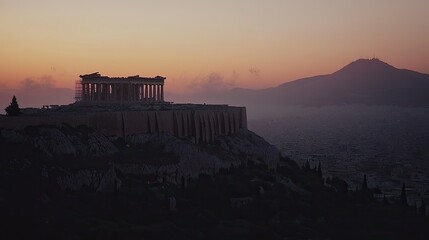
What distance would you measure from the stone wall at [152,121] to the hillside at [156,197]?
3.70 feet

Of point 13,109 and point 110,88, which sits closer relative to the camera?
point 13,109

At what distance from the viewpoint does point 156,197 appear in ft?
177

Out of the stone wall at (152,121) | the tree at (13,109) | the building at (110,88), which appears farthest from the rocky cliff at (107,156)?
the building at (110,88)

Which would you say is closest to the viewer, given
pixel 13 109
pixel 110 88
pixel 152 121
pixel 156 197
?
pixel 156 197

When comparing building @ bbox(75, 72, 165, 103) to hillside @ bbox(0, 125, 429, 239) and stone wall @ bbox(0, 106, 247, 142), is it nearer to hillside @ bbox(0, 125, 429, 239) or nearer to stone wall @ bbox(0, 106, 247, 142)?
stone wall @ bbox(0, 106, 247, 142)

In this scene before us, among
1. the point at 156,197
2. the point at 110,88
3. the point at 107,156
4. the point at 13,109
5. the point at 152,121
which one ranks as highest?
the point at 110,88

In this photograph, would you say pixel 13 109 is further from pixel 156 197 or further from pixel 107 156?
pixel 156 197

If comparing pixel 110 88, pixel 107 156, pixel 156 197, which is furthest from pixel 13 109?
pixel 110 88

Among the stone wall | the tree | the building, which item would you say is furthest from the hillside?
the building

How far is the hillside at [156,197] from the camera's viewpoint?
44938mm

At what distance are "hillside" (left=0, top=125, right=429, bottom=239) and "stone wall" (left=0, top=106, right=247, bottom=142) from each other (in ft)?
3.70

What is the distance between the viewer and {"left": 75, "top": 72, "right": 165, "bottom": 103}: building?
8862 cm

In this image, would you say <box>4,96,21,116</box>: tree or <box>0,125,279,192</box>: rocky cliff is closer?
<box>0,125,279,192</box>: rocky cliff

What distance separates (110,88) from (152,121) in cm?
1963
